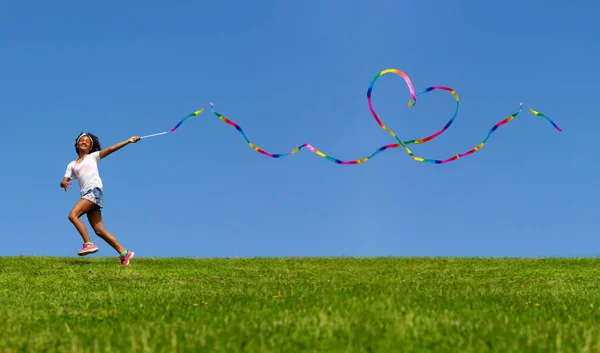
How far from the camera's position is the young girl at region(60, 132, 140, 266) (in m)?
17.7

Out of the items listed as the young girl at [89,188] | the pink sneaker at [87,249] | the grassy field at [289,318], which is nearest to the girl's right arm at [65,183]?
the young girl at [89,188]

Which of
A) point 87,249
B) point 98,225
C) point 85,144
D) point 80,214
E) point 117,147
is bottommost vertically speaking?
point 87,249

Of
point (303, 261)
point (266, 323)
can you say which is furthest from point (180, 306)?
point (303, 261)

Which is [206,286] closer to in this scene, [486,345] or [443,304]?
[443,304]

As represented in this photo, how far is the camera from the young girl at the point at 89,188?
17703 mm

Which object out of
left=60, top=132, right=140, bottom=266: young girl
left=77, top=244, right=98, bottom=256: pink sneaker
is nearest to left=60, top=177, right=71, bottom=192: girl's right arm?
left=60, top=132, right=140, bottom=266: young girl

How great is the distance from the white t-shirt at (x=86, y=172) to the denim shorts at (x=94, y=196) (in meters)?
0.08

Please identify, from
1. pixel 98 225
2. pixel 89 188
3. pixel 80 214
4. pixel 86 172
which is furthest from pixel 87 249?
pixel 86 172

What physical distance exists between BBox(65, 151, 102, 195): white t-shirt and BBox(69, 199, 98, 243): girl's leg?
0.32 m

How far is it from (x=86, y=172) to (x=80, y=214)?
3.43 feet

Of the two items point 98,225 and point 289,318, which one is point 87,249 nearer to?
point 98,225

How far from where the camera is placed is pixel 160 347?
626 cm

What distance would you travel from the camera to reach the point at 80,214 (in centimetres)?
1780

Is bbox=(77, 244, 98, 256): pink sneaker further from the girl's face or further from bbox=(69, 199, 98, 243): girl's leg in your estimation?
the girl's face
